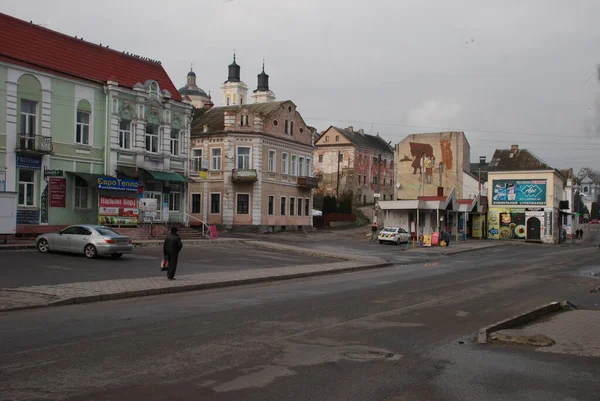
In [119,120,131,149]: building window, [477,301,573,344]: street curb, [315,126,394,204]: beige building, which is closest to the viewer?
[477,301,573,344]: street curb

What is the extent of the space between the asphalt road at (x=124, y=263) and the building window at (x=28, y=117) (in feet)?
25.5

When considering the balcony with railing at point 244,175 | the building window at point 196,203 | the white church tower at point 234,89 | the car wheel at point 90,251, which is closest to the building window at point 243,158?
the balcony with railing at point 244,175

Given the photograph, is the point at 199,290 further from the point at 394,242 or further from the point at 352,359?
the point at 394,242

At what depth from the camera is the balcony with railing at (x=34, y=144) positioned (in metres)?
29.9

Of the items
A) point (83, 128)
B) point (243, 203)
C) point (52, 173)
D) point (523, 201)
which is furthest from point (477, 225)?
point (52, 173)

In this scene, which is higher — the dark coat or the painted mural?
the painted mural

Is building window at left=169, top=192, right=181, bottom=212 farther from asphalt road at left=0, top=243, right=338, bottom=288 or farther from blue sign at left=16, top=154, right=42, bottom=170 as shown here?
blue sign at left=16, top=154, right=42, bottom=170

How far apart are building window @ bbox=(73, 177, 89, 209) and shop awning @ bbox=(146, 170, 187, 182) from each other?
458 cm

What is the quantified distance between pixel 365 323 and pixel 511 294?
23.0ft

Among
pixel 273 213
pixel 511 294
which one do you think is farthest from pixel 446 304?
pixel 273 213

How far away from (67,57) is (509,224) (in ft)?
154

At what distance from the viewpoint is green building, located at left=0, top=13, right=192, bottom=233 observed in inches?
1189

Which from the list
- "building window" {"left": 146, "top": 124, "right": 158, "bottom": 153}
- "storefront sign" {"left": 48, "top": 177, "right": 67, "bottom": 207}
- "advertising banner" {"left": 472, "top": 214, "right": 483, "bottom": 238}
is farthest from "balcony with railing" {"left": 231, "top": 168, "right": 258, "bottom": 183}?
"advertising banner" {"left": 472, "top": 214, "right": 483, "bottom": 238}

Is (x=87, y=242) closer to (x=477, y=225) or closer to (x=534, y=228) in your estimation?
(x=477, y=225)
